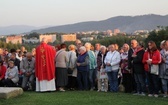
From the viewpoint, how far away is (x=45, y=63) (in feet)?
39.6

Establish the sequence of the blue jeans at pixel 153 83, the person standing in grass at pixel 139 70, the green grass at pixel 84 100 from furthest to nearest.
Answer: the person standing in grass at pixel 139 70, the blue jeans at pixel 153 83, the green grass at pixel 84 100

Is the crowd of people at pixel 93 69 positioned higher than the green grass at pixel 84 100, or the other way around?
the crowd of people at pixel 93 69

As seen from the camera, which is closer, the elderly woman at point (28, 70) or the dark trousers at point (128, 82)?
the dark trousers at point (128, 82)

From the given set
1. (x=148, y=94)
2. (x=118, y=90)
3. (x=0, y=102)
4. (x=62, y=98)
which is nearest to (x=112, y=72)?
(x=118, y=90)

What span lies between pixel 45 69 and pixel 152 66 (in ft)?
12.6

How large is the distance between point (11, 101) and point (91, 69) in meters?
3.89

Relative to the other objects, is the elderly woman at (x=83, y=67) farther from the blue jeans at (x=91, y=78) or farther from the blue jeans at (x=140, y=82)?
the blue jeans at (x=140, y=82)

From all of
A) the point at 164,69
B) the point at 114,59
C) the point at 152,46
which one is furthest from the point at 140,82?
the point at 114,59

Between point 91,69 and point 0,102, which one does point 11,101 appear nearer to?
point 0,102

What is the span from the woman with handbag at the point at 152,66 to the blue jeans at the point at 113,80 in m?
1.46

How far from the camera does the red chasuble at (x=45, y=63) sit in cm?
1202

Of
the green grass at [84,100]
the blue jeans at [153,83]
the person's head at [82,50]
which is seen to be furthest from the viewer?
the person's head at [82,50]

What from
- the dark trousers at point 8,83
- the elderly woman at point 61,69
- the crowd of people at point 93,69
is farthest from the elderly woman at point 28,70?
the elderly woman at point 61,69

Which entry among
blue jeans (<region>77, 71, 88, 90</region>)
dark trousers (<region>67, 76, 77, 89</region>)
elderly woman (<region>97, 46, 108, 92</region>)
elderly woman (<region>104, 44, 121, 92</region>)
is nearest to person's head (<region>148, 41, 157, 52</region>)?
elderly woman (<region>104, 44, 121, 92</region>)
